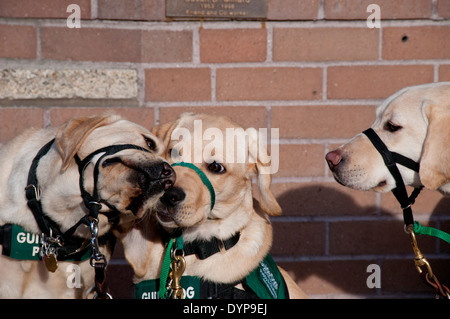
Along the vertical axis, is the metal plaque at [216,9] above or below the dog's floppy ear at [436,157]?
above

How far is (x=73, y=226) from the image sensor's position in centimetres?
216

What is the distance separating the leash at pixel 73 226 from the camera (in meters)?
1.98

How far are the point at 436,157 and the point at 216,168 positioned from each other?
3.26ft

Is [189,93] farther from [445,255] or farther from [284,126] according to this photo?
[445,255]

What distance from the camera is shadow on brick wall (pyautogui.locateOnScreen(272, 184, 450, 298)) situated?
313 cm

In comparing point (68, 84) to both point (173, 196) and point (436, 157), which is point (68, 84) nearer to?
point (173, 196)

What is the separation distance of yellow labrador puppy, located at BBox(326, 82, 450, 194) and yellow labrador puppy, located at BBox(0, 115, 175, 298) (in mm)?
904

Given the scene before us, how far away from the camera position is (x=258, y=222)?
2.52 meters

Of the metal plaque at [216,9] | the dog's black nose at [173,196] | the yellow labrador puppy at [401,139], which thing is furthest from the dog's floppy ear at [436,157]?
the metal plaque at [216,9]

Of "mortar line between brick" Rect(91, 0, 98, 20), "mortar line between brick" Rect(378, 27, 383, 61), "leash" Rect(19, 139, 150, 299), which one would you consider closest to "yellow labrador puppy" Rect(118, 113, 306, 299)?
"leash" Rect(19, 139, 150, 299)

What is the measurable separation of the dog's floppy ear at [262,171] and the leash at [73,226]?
62 cm

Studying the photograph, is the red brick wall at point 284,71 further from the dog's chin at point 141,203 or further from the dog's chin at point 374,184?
the dog's chin at point 141,203

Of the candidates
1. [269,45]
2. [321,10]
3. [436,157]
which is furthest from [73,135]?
[321,10]
